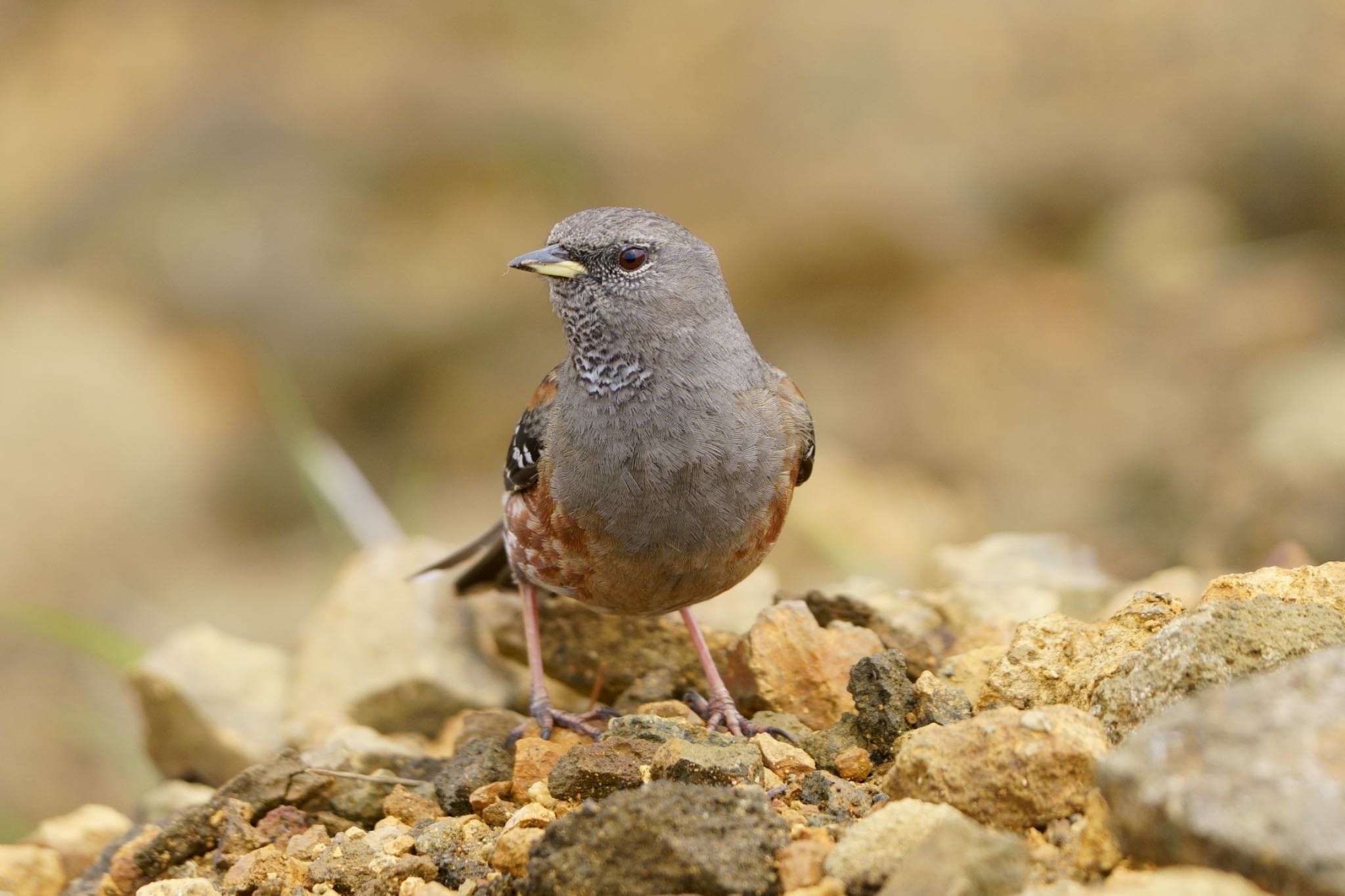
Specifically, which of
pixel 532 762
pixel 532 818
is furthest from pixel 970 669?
pixel 532 818

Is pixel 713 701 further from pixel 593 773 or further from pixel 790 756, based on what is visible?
pixel 593 773

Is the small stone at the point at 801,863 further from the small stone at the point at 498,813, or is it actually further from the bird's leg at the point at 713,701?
the bird's leg at the point at 713,701

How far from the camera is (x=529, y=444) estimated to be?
5.38 metres

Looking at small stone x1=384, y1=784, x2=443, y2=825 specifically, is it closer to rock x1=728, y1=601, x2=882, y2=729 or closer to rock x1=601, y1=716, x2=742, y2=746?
rock x1=601, y1=716, x2=742, y2=746

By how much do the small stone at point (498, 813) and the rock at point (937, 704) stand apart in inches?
52.0

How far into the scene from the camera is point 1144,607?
4035mm

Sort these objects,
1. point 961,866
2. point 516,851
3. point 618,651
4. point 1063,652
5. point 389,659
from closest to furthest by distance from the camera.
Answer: point 961,866
point 516,851
point 1063,652
point 618,651
point 389,659

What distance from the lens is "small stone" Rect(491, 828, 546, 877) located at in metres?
3.50

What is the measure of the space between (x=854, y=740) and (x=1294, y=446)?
223 inches

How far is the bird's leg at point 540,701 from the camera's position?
5.25m

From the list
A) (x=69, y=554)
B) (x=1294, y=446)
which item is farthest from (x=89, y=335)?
(x=1294, y=446)

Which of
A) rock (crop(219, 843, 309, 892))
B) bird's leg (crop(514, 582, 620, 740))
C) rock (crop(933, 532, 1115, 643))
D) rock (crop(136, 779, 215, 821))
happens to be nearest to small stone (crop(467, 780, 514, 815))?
rock (crop(219, 843, 309, 892))

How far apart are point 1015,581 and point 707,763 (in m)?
3.18

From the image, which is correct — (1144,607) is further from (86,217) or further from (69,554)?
(86,217)
